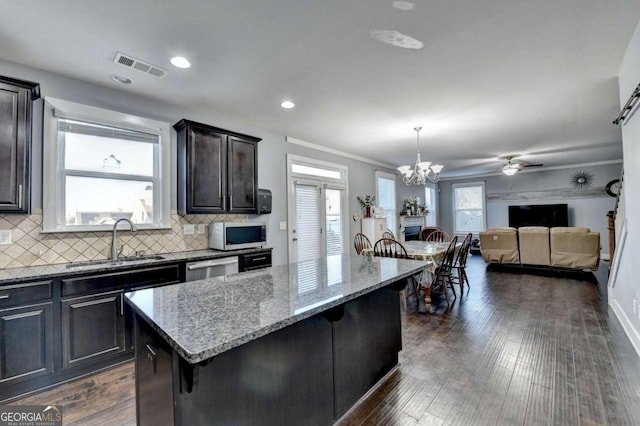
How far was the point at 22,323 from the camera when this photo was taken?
6.98ft

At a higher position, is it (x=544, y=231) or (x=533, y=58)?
(x=533, y=58)

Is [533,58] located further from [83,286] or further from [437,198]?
[437,198]

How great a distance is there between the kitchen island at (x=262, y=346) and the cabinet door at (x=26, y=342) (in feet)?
4.20

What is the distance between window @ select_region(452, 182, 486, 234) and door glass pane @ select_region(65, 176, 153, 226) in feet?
31.1

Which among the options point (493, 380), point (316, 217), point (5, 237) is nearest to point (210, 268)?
point (5, 237)

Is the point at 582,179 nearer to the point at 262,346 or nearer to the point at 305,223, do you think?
the point at 305,223

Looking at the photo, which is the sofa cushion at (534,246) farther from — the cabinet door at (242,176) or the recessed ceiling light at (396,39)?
the cabinet door at (242,176)

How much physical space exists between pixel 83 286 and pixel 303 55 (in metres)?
2.63

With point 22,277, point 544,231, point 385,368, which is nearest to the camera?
point 22,277

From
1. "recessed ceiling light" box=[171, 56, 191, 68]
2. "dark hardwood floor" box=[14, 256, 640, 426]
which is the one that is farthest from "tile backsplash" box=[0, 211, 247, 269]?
"recessed ceiling light" box=[171, 56, 191, 68]

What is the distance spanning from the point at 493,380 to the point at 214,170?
339 cm

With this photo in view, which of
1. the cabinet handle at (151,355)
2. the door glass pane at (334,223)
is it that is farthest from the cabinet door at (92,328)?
the door glass pane at (334,223)

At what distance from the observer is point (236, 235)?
11.5 ft

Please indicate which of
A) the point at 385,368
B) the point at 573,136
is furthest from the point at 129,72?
the point at 573,136
